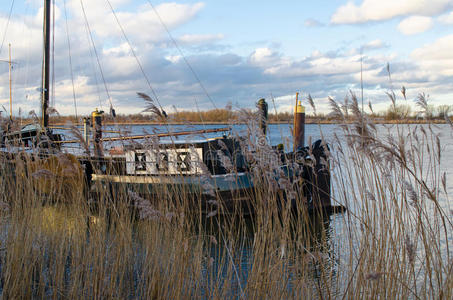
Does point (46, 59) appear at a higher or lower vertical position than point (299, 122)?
higher

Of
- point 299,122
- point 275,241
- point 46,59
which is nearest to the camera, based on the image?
point 275,241

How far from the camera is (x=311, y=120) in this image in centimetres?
330

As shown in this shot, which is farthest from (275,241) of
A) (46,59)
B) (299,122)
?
(46,59)

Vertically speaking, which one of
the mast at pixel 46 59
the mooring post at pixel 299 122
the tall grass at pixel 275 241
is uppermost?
the mast at pixel 46 59

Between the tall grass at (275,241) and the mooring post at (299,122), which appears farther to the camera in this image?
the mooring post at (299,122)

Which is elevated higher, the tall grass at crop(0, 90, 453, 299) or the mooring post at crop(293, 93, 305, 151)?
the mooring post at crop(293, 93, 305, 151)

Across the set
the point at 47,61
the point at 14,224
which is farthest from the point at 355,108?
the point at 47,61

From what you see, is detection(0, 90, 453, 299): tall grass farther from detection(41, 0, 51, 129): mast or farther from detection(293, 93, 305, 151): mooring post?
detection(41, 0, 51, 129): mast

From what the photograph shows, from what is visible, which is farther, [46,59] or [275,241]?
[46,59]

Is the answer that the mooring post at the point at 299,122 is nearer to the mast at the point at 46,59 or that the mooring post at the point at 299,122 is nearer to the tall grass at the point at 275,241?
the tall grass at the point at 275,241

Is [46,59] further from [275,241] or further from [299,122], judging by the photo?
[275,241]

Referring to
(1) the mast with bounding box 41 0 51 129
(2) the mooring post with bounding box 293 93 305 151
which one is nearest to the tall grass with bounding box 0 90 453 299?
(2) the mooring post with bounding box 293 93 305 151

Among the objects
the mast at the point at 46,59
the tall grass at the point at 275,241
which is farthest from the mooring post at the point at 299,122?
the mast at the point at 46,59

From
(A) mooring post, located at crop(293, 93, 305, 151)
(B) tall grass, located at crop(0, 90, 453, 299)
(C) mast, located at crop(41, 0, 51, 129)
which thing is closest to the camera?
(B) tall grass, located at crop(0, 90, 453, 299)
